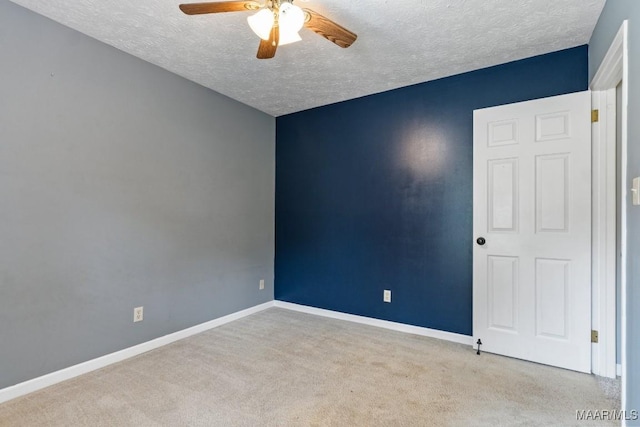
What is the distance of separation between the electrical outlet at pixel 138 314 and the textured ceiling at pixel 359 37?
82.1 inches

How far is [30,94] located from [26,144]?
0.33 meters

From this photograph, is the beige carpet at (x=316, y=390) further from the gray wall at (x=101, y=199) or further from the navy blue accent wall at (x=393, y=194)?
the navy blue accent wall at (x=393, y=194)

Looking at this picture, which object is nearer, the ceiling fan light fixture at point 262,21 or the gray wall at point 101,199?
the ceiling fan light fixture at point 262,21

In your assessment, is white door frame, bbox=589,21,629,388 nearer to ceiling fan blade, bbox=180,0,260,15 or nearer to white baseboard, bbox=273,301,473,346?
white baseboard, bbox=273,301,473,346

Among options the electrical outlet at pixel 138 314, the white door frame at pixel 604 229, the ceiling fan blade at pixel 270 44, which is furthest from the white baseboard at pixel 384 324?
the ceiling fan blade at pixel 270 44

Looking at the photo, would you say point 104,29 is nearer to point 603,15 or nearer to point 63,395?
point 63,395

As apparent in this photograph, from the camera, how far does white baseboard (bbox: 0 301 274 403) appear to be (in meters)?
1.98

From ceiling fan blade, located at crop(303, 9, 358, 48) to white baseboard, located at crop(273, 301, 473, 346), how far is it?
2.58 meters

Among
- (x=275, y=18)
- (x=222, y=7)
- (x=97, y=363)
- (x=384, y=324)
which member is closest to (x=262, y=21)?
(x=275, y=18)

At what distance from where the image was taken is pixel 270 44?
182 cm

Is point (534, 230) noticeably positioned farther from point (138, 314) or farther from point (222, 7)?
point (138, 314)

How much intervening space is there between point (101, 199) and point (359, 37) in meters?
2.27

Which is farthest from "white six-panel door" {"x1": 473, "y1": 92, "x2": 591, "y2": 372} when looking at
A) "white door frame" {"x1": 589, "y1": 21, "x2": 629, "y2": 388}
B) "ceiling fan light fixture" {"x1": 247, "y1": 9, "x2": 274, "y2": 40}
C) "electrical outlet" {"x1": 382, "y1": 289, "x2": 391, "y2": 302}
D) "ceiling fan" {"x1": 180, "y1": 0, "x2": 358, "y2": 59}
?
"ceiling fan light fixture" {"x1": 247, "y1": 9, "x2": 274, "y2": 40}

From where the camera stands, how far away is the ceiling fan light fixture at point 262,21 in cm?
164
